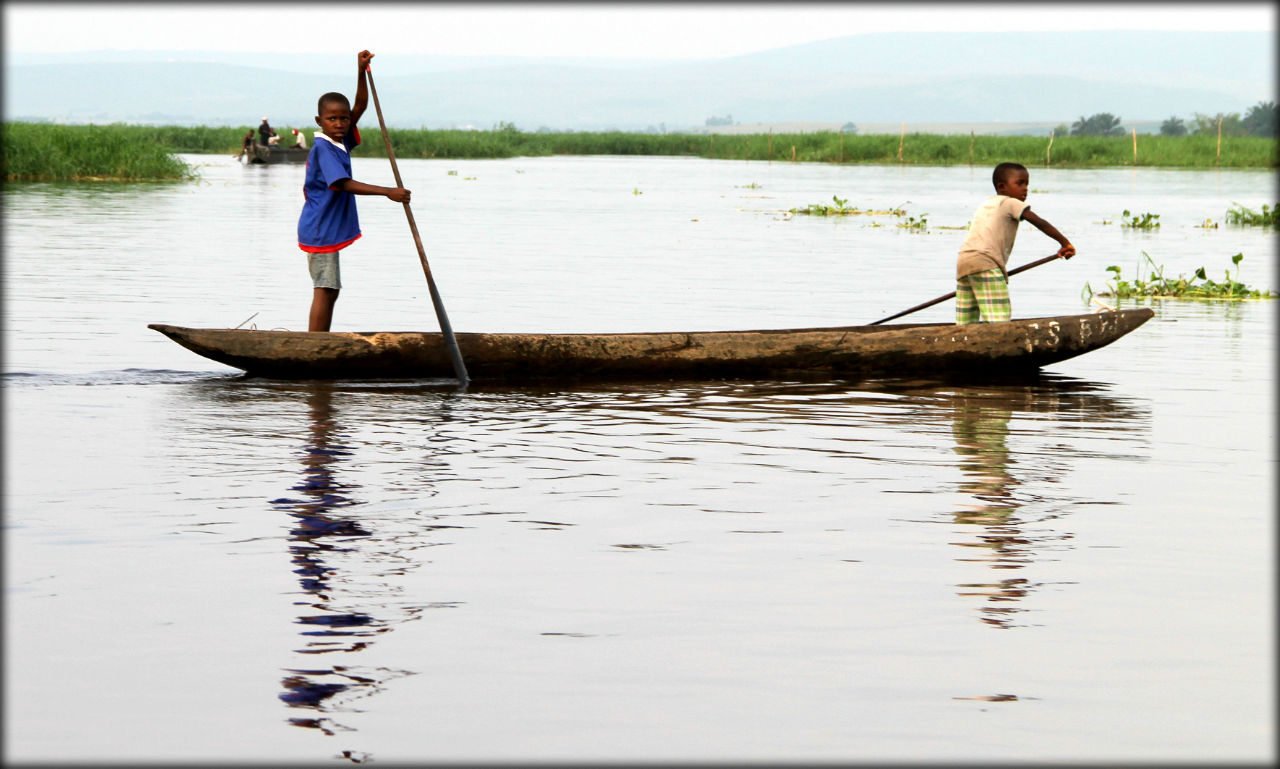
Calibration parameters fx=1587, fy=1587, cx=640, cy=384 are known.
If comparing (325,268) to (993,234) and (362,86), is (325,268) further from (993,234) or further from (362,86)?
(993,234)

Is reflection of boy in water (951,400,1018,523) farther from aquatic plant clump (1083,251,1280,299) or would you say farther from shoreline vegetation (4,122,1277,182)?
shoreline vegetation (4,122,1277,182)

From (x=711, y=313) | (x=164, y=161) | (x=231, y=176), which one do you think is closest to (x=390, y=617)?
(x=711, y=313)

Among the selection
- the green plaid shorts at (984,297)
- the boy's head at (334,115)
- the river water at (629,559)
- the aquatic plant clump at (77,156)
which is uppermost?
the aquatic plant clump at (77,156)

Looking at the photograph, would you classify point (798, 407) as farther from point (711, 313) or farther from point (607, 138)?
point (607, 138)

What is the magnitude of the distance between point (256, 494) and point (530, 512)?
1.00 meters

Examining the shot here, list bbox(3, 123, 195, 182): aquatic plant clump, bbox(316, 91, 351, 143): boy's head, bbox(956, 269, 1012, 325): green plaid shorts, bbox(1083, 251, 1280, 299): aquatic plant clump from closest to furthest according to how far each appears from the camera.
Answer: bbox(316, 91, 351, 143): boy's head, bbox(956, 269, 1012, 325): green plaid shorts, bbox(1083, 251, 1280, 299): aquatic plant clump, bbox(3, 123, 195, 182): aquatic plant clump

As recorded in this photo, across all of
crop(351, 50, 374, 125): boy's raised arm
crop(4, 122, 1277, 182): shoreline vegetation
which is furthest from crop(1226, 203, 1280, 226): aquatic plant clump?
crop(4, 122, 1277, 182): shoreline vegetation

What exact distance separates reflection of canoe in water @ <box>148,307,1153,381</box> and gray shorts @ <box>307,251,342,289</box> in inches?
10.5

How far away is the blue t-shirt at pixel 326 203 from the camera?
8.05 metres

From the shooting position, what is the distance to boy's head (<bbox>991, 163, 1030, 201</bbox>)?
871 centimetres

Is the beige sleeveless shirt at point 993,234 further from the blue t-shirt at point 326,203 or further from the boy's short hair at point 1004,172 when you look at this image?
the blue t-shirt at point 326,203

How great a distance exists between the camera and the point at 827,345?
346 inches

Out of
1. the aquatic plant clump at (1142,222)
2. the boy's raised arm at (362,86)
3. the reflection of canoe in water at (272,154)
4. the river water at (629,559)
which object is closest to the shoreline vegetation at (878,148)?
the reflection of canoe in water at (272,154)

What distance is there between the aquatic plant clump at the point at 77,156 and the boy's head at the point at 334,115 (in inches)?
794
